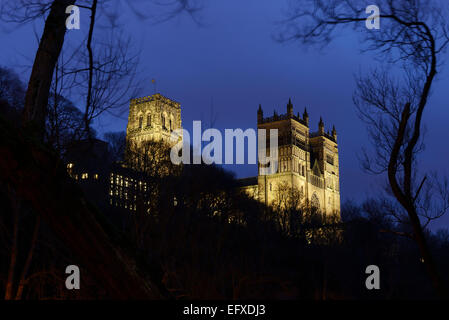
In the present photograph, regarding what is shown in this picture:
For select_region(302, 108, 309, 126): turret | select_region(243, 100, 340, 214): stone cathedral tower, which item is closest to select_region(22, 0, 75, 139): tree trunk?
select_region(243, 100, 340, 214): stone cathedral tower

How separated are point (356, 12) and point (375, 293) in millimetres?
31246

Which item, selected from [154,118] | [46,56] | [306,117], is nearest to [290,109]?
[306,117]

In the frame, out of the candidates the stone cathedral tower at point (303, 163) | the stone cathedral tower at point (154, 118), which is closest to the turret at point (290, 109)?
the stone cathedral tower at point (303, 163)

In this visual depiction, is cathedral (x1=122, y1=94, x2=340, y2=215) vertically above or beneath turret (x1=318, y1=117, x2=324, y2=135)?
beneath

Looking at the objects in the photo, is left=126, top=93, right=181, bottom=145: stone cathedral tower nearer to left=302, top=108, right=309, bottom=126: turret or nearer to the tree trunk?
left=302, top=108, right=309, bottom=126: turret

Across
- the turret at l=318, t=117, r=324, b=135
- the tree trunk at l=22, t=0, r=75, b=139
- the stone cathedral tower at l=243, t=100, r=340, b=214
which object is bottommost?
the tree trunk at l=22, t=0, r=75, b=139

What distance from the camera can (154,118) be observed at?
120 meters

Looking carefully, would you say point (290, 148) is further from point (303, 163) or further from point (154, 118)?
point (154, 118)

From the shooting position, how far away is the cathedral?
119 m

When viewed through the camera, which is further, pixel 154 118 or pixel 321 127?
pixel 321 127

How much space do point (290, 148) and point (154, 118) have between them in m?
34.3

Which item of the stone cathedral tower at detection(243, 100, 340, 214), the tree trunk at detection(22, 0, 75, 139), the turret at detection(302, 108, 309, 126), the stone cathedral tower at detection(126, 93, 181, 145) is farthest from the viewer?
the turret at detection(302, 108, 309, 126)

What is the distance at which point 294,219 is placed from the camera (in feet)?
217
